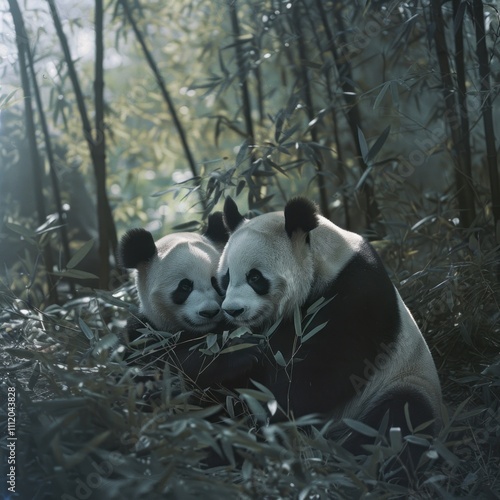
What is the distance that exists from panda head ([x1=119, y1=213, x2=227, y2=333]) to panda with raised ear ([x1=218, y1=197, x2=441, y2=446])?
0.62 ft

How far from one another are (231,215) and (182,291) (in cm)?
40

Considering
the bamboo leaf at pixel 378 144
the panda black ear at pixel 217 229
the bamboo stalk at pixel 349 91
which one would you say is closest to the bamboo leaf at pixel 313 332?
the bamboo leaf at pixel 378 144

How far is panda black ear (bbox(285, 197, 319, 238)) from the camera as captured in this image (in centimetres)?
290

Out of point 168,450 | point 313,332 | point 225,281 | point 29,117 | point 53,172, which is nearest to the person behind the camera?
point 168,450

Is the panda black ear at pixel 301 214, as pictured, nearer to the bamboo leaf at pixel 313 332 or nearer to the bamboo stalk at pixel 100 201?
the bamboo leaf at pixel 313 332

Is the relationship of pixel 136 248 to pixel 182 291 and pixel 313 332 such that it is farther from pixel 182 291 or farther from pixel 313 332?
pixel 313 332

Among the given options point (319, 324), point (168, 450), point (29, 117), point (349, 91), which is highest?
point (29, 117)

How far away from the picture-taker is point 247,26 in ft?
17.8

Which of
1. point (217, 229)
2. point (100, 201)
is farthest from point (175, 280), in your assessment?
point (100, 201)

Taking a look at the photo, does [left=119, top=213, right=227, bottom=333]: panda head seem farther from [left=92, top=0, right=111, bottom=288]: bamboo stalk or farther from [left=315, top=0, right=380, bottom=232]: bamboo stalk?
[left=315, top=0, right=380, bottom=232]: bamboo stalk

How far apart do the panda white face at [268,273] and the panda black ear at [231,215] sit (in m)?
0.26

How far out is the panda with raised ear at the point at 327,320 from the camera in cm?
281

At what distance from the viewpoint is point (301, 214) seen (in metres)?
2.90

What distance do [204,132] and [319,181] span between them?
274 cm
